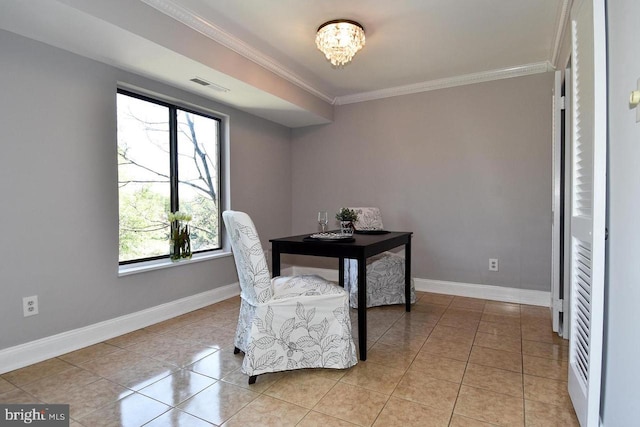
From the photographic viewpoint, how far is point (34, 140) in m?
2.24

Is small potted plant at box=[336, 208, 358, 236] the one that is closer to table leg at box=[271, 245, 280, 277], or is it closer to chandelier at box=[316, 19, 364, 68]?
table leg at box=[271, 245, 280, 277]

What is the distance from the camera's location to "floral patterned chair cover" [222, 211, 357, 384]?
1.95 meters

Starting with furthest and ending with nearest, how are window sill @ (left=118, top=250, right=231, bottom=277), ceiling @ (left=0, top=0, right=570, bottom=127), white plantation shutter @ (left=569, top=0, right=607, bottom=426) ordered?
1. window sill @ (left=118, top=250, right=231, bottom=277)
2. ceiling @ (left=0, top=0, right=570, bottom=127)
3. white plantation shutter @ (left=569, top=0, right=607, bottom=426)

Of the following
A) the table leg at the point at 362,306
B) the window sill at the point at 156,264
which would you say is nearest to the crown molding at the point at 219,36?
the window sill at the point at 156,264

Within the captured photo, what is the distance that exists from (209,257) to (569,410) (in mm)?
3084

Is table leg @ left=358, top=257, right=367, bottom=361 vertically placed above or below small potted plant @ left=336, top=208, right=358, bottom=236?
below

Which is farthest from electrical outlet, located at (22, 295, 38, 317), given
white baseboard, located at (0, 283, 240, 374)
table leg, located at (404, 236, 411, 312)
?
table leg, located at (404, 236, 411, 312)

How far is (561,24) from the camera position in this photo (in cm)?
255

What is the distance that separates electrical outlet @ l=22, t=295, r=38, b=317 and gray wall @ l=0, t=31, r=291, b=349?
1.3 inches

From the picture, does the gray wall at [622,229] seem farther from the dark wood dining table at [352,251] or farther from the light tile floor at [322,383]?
the dark wood dining table at [352,251]

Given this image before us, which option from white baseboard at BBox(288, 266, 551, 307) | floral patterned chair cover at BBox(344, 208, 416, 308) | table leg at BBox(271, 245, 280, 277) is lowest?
white baseboard at BBox(288, 266, 551, 307)

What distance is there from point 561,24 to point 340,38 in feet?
5.48

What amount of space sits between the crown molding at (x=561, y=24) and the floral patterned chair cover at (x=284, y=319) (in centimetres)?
248

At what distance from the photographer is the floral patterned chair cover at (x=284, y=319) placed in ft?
6.38
